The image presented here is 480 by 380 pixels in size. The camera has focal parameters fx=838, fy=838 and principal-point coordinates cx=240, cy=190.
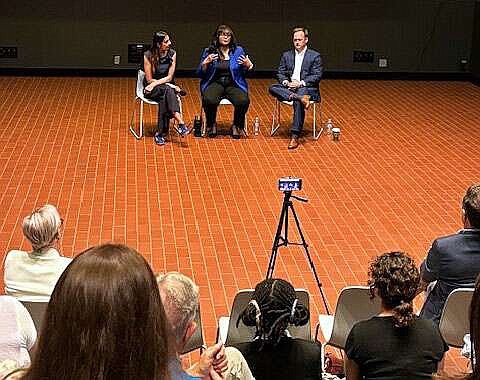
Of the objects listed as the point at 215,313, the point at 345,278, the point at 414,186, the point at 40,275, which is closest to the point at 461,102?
the point at 414,186

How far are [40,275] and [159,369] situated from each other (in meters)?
2.52

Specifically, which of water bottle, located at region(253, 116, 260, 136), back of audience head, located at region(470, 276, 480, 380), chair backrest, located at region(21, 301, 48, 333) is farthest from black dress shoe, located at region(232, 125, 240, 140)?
back of audience head, located at region(470, 276, 480, 380)

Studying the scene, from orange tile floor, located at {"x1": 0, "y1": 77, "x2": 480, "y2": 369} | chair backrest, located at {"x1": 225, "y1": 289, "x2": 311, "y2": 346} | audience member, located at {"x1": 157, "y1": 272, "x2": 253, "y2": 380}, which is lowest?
orange tile floor, located at {"x1": 0, "y1": 77, "x2": 480, "y2": 369}

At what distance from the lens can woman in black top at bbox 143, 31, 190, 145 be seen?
8.77 metres

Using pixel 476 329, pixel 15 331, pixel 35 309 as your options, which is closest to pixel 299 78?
pixel 35 309

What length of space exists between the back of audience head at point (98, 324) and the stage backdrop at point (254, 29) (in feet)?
39.7

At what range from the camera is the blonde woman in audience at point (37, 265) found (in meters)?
3.72

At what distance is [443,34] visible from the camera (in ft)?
44.5

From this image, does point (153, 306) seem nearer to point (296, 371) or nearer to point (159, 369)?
point (159, 369)

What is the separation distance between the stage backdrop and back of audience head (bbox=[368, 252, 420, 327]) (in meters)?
10.4

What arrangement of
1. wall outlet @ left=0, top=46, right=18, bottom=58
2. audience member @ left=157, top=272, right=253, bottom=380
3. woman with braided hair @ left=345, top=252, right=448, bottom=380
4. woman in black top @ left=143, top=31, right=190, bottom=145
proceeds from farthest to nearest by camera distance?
wall outlet @ left=0, top=46, right=18, bottom=58
woman in black top @ left=143, top=31, right=190, bottom=145
woman with braided hair @ left=345, top=252, right=448, bottom=380
audience member @ left=157, top=272, right=253, bottom=380

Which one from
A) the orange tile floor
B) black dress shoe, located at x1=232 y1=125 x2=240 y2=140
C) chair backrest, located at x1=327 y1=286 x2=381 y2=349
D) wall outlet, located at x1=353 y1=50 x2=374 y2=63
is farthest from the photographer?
wall outlet, located at x1=353 y1=50 x2=374 y2=63

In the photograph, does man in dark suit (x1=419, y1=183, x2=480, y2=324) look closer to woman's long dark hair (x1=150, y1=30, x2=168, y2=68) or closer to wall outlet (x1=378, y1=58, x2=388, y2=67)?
woman's long dark hair (x1=150, y1=30, x2=168, y2=68)

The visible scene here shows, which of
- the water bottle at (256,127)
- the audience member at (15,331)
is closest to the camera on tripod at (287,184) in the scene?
the audience member at (15,331)
